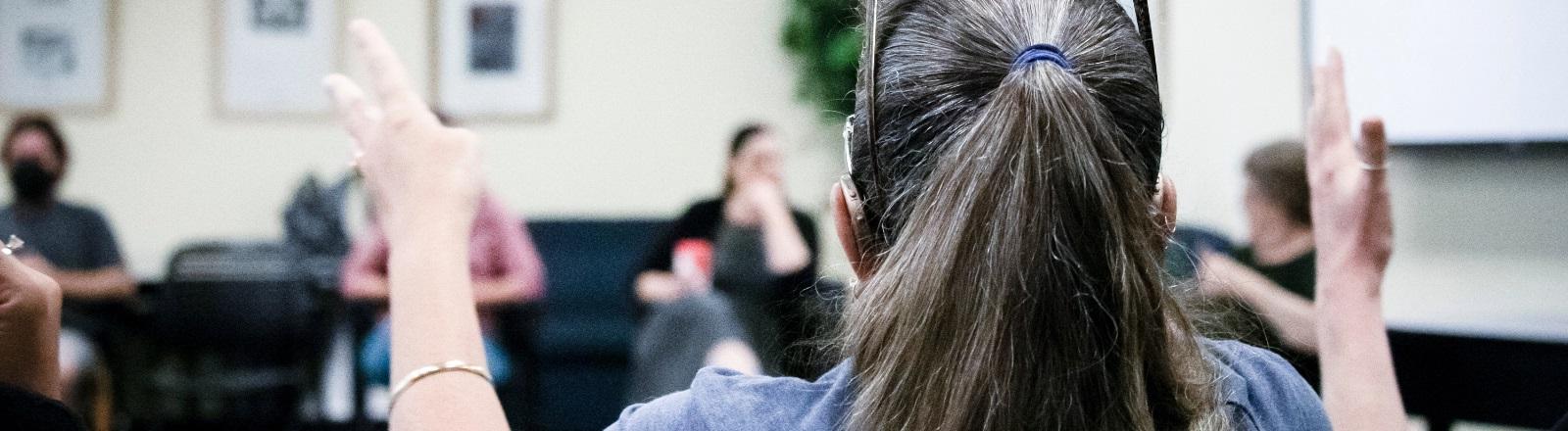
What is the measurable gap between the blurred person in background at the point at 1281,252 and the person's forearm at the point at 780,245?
0.98 m

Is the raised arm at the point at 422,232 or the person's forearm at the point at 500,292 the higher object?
the raised arm at the point at 422,232

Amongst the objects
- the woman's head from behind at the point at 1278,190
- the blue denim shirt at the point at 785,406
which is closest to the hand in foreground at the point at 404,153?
the blue denim shirt at the point at 785,406

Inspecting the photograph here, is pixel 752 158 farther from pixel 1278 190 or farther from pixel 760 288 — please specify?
pixel 1278 190

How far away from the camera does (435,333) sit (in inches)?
22.9

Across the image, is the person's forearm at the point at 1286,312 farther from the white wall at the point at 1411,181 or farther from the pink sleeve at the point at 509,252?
the pink sleeve at the point at 509,252

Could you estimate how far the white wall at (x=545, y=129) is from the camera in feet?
16.4

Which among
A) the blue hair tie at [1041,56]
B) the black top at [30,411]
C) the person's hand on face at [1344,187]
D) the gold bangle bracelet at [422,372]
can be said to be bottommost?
the black top at [30,411]

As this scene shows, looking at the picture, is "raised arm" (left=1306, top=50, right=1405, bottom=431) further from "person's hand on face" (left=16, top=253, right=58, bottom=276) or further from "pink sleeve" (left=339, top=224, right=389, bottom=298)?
"pink sleeve" (left=339, top=224, right=389, bottom=298)

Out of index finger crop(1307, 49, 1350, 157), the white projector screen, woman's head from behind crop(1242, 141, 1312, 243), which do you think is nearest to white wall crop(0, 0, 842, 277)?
the white projector screen

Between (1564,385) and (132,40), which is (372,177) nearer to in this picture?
(1564,385)

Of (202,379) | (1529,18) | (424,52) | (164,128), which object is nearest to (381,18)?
(424,52)

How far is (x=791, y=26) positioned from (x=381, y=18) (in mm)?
1643

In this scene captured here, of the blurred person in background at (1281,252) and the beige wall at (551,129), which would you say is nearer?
the blurred person in background at (1281,252)

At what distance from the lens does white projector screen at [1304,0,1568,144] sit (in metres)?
3.23
